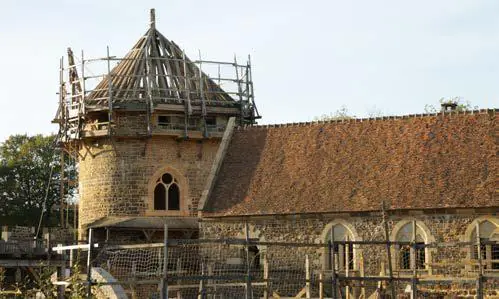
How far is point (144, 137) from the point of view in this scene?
42406 mm

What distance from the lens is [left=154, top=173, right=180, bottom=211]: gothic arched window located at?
4253 cm

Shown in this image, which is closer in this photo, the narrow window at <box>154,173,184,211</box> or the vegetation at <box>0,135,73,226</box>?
the narrow window at <box>154,173,184,211</box>

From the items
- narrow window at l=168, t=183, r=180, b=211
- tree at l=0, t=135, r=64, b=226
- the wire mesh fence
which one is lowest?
the wire mesh fence

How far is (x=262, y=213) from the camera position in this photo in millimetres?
36562

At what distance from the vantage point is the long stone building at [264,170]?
113 ft

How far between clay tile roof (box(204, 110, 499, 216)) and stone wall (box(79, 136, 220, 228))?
319 cm

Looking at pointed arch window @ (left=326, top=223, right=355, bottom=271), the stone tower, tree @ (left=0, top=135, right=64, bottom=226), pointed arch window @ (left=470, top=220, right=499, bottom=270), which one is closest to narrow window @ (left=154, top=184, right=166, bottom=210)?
the stone tower

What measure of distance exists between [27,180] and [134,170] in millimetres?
24773

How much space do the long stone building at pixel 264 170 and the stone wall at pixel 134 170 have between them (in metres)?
0.04

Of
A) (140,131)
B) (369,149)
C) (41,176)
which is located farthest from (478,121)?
Answer: (41,176)

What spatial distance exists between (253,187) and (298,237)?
3.00 meters

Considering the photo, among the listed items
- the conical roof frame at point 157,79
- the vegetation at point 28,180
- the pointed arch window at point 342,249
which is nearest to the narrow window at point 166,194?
the conical roof frame at point 157,79

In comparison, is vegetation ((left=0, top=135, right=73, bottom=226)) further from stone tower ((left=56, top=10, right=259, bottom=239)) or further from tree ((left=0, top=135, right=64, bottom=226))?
stone tower ((left=56, top=10, right=259, bottom=239))

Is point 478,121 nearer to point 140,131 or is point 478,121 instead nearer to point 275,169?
point 275,169
